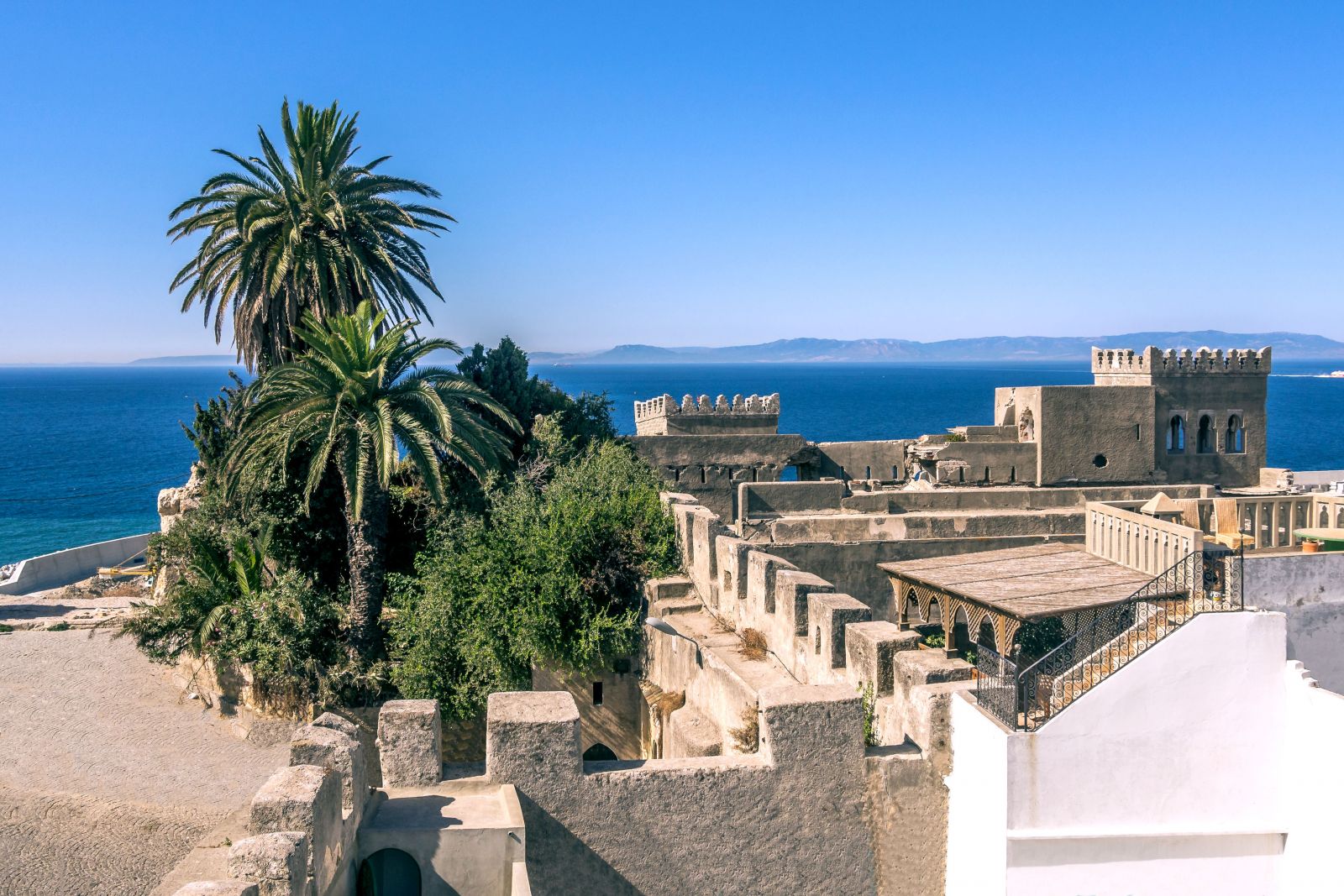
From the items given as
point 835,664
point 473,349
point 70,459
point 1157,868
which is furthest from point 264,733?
point 70,459

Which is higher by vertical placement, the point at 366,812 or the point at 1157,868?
the point at 366,812

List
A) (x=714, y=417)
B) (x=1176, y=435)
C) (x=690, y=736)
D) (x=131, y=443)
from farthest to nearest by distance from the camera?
(x=131, y=443) < (x=1176, y=435) < (x=714, y=417) < (x=690, y=736)

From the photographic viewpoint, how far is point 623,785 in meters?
8.55

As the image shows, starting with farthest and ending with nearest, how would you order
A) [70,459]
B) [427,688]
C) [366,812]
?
[70,459], [427,688], [366,812]

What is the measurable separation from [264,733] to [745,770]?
14.3 m

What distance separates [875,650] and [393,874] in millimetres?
4579

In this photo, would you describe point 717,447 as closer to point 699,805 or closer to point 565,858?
point 699,805

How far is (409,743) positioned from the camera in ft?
27.3

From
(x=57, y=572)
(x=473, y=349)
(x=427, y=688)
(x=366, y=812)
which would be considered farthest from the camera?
(x=57, y=572)

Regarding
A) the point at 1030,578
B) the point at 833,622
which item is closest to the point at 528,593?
the point at 833,622

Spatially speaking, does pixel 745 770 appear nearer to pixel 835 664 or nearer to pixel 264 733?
pixel 835 664

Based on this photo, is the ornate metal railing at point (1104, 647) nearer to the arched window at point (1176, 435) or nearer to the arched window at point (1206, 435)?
the arched window at point (1176, 435)

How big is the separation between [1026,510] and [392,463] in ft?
43.3

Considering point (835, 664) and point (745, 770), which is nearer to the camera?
point (745, 770)
